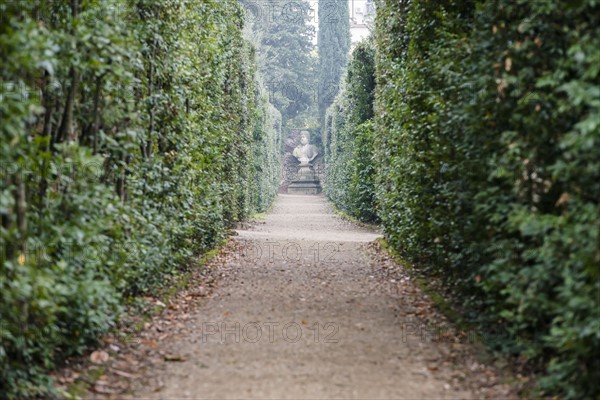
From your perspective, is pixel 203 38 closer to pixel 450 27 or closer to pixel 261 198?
pixel 450 27

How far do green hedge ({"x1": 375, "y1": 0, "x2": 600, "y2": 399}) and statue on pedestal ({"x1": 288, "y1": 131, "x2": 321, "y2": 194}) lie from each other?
42.4 metres

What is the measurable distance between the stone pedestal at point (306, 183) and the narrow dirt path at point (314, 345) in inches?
1594

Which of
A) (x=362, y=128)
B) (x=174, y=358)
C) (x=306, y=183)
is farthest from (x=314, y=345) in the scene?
(x=306, y=183)

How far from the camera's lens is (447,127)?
7051 mm

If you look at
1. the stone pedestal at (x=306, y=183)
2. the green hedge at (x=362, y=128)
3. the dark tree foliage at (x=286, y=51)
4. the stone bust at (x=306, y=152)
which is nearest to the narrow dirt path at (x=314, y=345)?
the green hedge at (x=362, y=128)

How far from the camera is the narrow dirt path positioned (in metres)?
5.11

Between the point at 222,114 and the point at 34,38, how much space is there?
9.17 metres

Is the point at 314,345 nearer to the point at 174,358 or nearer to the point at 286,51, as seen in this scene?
the point at 174,358

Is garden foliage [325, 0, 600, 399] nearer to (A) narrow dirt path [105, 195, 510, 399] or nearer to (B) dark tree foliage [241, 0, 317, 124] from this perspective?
A: (A) narrow dirt path [105, 195, 510, 399]

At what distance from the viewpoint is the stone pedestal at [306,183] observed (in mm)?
51150

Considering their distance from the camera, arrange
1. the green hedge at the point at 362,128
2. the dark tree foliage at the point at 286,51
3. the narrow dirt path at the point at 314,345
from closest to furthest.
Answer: the narrow dirt path at the point at 314,345
the green hedge at the point at 362,128
the dark tree foliage at the point at 286,51

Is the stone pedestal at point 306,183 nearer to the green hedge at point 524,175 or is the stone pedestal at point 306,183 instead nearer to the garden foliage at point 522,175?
the garden foliage at point 522,175

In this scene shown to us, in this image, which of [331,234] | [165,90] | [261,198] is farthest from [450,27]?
[261,198]

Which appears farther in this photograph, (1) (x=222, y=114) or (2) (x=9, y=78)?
(1) (x=222, y=114)
